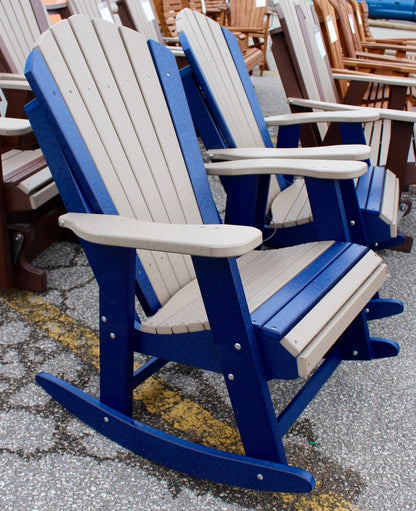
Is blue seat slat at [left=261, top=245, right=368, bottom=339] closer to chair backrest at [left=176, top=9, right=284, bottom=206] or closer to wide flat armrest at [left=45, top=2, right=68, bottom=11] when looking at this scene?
chair backrest at [left=176, top=9, right=284, bottom=206]

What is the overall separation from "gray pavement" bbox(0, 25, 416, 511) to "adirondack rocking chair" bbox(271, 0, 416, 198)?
99 centimetres

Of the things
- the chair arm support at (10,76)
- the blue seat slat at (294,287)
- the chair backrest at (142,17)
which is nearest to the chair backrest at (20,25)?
the chair arm support at (10,76)

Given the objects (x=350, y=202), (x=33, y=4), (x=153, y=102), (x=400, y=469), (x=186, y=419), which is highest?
(x=33, y=4)

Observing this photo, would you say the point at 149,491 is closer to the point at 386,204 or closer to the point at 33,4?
the point at 386,204

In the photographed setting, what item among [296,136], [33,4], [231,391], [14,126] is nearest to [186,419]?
[231,391]

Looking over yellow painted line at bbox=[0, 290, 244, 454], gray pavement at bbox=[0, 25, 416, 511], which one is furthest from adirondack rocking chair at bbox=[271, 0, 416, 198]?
yellow painted line at bbox=[0, 290, 244, 454]

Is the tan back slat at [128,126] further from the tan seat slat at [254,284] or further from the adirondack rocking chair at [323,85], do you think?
the adirondack rocking chair at [323,85]

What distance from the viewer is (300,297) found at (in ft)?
5.54

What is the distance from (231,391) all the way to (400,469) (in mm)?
629

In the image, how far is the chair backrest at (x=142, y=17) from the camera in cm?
447

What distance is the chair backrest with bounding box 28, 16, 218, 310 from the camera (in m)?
1.79

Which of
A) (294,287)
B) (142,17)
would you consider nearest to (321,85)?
(142,17)

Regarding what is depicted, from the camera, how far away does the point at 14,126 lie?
2.20 metres

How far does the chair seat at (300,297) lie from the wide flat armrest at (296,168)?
10.1 inches
